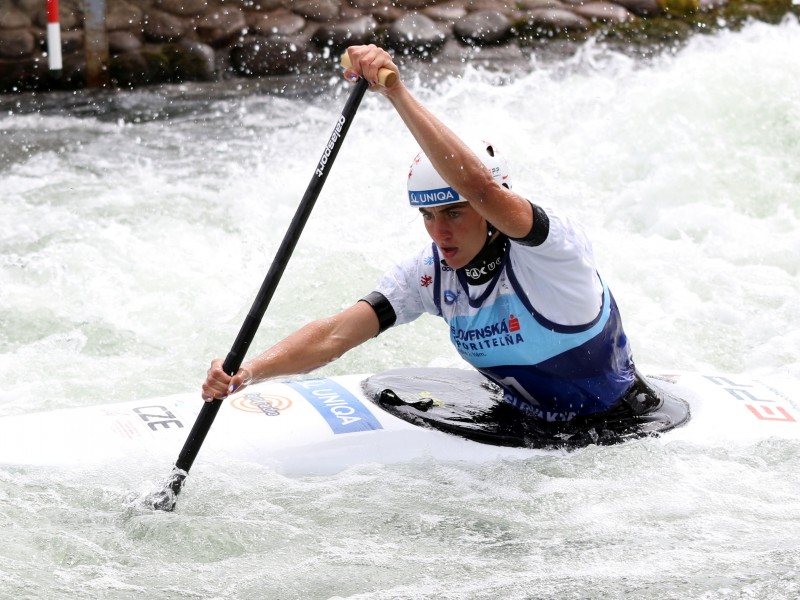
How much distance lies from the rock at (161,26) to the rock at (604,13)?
3.79 metres

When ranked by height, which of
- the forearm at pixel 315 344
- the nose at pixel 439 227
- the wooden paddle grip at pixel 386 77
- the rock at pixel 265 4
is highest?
the wooden paddle grip at pixel 386 77

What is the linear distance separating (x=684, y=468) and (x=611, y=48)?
7.81m

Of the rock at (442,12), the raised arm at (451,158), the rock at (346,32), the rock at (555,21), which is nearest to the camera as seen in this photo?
the raised arm at (451,158)

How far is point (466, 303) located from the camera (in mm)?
3432

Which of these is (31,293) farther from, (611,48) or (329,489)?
(611,48)

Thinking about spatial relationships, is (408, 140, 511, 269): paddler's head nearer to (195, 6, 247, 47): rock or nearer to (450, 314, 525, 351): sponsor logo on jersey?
(450, 314, 525, 351): sponsor logo on jersey

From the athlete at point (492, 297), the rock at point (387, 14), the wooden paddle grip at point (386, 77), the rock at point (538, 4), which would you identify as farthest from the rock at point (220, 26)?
the wooden paddle grip at point (386, 77)

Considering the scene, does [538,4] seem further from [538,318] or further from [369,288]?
[538,318]

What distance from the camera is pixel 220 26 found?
Result: 1014 cm

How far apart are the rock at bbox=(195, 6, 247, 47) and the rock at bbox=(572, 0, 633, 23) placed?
10.7 feet

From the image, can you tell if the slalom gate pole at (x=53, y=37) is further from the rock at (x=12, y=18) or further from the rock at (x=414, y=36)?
the rock at (x=414, y=36)

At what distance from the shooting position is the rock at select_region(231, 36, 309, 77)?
10336 mm

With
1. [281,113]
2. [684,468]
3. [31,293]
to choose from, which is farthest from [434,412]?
[281,113]

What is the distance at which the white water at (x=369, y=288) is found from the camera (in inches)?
121
